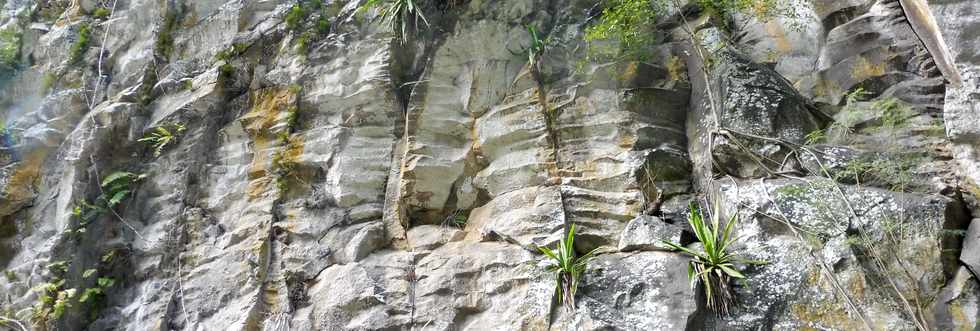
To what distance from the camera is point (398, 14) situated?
258 inches

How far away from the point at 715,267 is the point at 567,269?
1108mm

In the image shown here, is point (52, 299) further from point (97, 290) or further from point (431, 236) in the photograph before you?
point (431, 236)

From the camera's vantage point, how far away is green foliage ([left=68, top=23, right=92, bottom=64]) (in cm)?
770

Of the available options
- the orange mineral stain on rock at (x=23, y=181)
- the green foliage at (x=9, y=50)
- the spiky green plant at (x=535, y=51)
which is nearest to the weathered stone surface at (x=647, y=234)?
the spiky green plant at (x=535, y=51)

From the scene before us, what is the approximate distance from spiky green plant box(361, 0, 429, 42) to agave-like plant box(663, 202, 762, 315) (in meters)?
3.49

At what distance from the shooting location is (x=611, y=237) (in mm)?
5336

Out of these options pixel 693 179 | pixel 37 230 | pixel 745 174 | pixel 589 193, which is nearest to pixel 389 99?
pixel 589 193

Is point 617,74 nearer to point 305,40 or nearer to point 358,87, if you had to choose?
point 358,87

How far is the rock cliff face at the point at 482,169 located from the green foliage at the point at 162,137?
5 cm

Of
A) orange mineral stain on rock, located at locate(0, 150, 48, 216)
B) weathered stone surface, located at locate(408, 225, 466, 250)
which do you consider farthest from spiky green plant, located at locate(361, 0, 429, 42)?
orange mineral stain on rock, located at locate(0, 150, 48, 216)

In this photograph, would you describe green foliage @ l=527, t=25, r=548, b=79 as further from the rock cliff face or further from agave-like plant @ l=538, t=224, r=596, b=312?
agave-like plant @ l=538, t=224, r=596, b=312

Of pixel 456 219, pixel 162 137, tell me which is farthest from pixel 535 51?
pixel 162 137

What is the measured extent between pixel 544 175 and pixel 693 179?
1.35 metres

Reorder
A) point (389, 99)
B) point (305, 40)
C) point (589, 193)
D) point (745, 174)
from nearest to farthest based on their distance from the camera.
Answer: point (745, 174) < point (589, 193) < point (389, 99) < point (305, 40)
